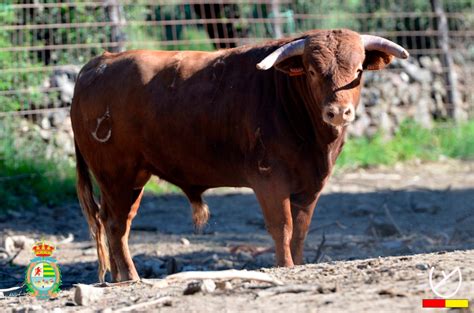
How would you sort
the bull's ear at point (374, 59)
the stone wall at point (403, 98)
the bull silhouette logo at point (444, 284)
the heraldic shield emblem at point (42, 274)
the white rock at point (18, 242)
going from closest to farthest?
1. the bull silhouette logo at point (444, 284)
2. the heraldic shield emblem at point (42, 274)
3. the bull's ear at point (374, 59)
4. the white rock at point (18, 242)
5. the stone wall at point (403, 98)

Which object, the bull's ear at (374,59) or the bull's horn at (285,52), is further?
the bull's ear at (374,59)

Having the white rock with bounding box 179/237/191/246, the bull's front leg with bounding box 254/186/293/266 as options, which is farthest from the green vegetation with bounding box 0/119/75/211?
the bull's front leg with bounding box 254/186/293/266

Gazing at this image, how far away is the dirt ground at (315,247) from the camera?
15.9 feet

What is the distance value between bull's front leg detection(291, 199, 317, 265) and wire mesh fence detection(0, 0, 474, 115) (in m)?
A: 5.30

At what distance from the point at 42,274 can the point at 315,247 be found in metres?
3.57

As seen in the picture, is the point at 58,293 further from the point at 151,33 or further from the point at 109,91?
the point at 151,33

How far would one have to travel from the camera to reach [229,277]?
5.14 m

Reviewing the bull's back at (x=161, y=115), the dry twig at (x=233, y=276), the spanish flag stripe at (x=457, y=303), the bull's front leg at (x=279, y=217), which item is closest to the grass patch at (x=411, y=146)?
the bull's back at (x=161, y=115)

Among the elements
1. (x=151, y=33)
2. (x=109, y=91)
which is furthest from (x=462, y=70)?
(x=109, y=91)

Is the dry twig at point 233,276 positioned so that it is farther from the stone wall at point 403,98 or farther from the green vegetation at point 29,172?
the stone wall at point 403,98

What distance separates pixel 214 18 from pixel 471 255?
826cm

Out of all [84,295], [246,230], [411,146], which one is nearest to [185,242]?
[246,230]

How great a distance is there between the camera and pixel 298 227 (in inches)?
279

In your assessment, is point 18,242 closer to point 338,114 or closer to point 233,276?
point 338,114
